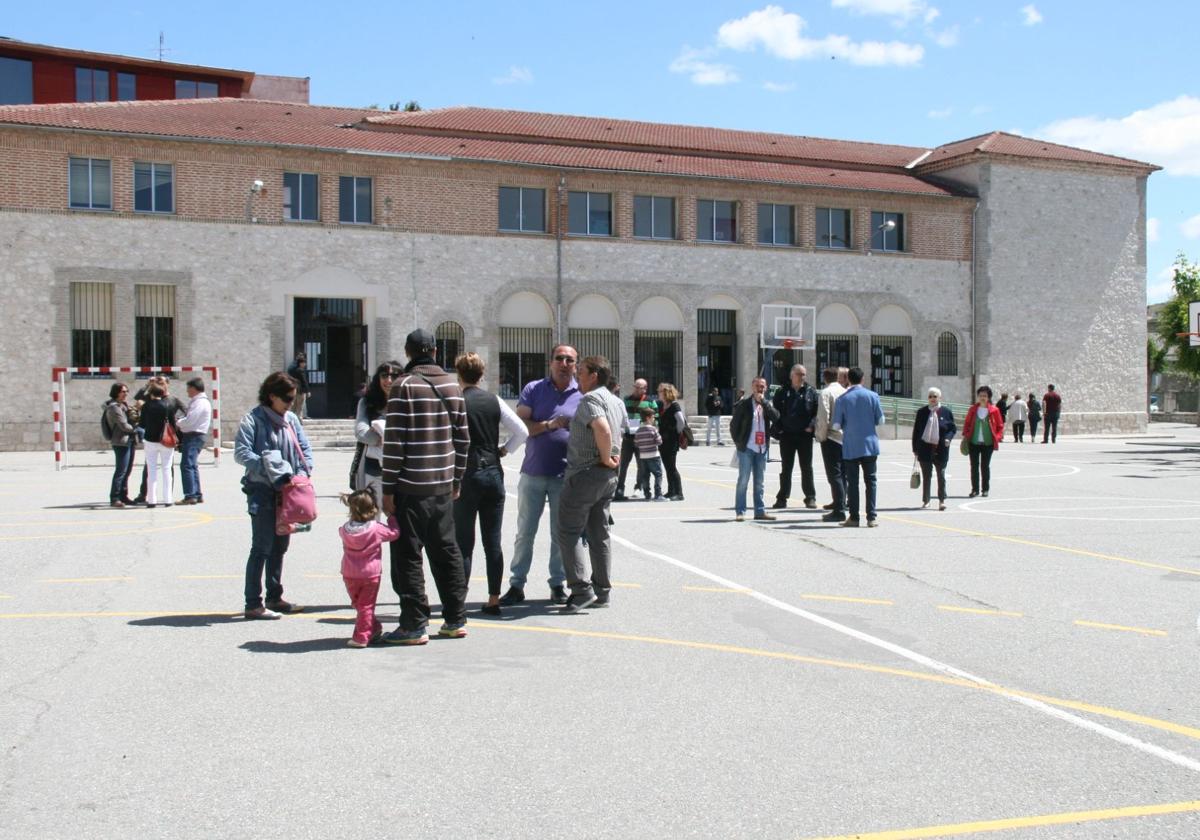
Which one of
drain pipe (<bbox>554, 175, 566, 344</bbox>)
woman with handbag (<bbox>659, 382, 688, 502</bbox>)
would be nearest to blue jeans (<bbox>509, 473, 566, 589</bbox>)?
woman with handbag (<bbox>659, 382, 688, 502</bbox>)

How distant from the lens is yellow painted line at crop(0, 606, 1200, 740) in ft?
19.8

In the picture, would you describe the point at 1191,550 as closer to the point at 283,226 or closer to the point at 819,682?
the point at 819,682

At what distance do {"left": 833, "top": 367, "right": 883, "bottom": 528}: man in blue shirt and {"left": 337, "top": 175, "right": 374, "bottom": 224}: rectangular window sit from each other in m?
25.6

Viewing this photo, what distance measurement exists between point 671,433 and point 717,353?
24456mm

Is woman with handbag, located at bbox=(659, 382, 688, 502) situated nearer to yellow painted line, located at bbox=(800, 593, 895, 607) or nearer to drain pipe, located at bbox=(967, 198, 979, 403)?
yellow painted line, located at bbox=(800, 593, 895, 607)

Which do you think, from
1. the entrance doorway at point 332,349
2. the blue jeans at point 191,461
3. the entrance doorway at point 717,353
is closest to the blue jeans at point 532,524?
the blue jeans at point 191,461

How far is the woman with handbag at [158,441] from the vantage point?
16.7 metres

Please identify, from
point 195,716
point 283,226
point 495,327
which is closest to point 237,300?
point 283,226

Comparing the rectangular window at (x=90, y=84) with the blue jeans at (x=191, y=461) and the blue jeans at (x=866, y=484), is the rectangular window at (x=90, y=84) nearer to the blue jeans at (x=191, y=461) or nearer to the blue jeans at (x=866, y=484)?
the blue jeans at (x=191, y=461)

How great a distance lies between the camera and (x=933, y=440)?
55.0 feet

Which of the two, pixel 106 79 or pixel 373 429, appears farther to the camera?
pixel 106 79

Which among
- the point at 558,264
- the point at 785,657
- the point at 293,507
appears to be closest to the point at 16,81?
the point at 558,264

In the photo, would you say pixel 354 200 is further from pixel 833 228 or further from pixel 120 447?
pixel 120 447

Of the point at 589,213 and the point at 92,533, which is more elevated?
the point at 589,213
